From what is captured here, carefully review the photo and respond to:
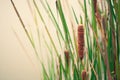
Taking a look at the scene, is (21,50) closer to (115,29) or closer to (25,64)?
(25,64)

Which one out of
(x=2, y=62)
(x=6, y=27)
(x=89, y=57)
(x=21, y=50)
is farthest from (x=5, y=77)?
(x=89, y=57)

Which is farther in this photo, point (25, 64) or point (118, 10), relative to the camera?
point (25, 64)

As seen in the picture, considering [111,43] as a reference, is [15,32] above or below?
below

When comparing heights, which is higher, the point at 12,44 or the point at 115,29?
the point at 115,29

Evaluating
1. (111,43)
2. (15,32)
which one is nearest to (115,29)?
(111,43)

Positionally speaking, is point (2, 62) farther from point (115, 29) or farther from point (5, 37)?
point (115, 29)

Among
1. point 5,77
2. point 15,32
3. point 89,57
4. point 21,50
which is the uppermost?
point 89,57
